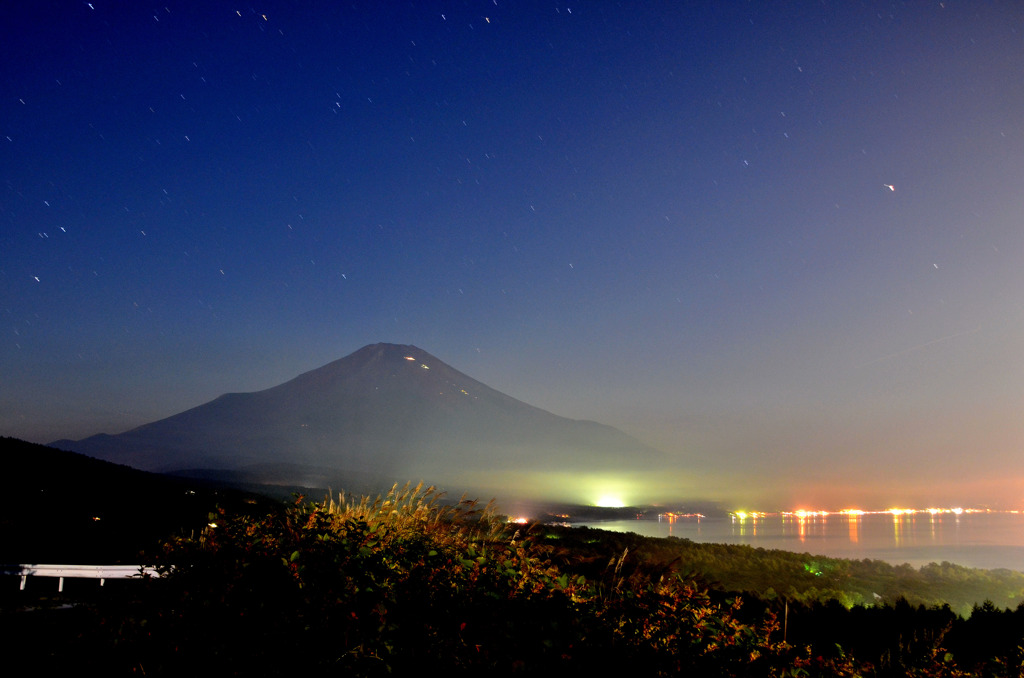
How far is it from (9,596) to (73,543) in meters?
7.32

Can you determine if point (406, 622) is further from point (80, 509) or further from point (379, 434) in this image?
point (379, 434)

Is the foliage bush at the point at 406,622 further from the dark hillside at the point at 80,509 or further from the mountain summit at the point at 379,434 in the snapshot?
the mountain summit at the point at 379,434

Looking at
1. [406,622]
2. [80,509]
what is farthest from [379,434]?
[406,622]

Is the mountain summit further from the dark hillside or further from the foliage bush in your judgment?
the foliage bush

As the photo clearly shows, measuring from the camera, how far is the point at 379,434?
6727 inches

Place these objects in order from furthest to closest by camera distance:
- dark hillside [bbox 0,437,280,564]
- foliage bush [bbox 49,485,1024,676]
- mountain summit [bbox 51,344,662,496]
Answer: mountain summit [bbox 51,344,662,496]
dark hillside [bbox 0,437,280,564]
foliage bush [bbox 49,485,1024,676]

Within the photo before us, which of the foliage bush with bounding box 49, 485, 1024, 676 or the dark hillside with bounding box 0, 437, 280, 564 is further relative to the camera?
the dark hillside with bounding box 0, 437, 280, 564

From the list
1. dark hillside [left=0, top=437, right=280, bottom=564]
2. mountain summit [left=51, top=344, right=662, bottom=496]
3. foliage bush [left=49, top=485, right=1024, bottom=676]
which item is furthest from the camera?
mountain summit [left=51, top=344, right=662, bottom=496]

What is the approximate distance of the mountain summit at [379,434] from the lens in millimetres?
160750

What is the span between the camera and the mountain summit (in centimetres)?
16075

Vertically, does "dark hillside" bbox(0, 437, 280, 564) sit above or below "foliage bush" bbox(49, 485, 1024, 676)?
below

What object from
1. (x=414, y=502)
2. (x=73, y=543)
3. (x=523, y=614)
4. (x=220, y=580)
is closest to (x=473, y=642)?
(x=523, y=614)

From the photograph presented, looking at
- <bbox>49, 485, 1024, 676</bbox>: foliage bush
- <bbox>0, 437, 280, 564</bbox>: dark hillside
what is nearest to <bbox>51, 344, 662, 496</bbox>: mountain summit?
<bbox>0, 437, 280, 564</bbox>: dark hillside

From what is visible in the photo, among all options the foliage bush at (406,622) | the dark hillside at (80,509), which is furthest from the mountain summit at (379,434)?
the foliage bush at (406,622)
